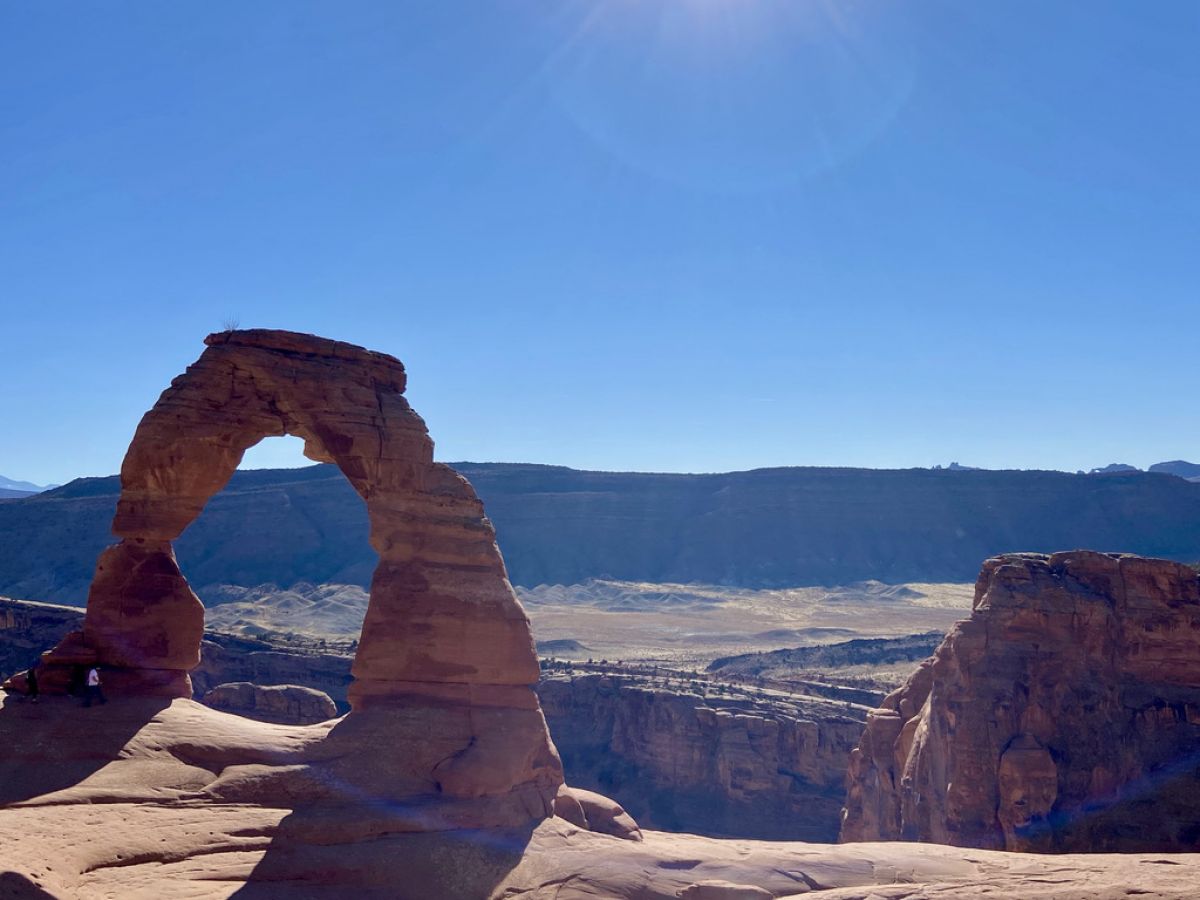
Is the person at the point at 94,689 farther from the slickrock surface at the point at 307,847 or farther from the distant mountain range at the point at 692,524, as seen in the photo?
the distant mountain range at the point at 692,524

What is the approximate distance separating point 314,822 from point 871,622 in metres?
89.4

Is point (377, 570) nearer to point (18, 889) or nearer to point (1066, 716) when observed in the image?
point (18, 889)

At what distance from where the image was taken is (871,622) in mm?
102375

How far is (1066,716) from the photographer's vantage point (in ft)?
84.0

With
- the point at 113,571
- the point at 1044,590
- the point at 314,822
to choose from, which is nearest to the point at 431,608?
the point at 314,822

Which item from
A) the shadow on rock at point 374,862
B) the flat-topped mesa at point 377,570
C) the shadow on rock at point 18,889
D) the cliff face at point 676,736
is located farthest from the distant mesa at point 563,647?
the shadow on rock at point 18,889

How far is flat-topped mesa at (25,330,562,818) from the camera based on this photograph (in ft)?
73.0

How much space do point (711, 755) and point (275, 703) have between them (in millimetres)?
18168

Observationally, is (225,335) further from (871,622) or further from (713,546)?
(713,546)

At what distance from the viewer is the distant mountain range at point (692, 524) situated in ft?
402

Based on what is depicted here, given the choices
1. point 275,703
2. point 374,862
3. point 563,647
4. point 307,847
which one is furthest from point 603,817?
point 563,647

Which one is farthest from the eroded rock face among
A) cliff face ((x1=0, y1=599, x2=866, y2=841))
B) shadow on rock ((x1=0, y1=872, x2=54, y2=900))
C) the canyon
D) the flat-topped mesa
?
shadow on rock ((x1=0, y1=872, x2=54, y2=900))

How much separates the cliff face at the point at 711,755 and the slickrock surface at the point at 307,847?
21.9 m

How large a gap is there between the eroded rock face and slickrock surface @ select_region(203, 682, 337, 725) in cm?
1996
